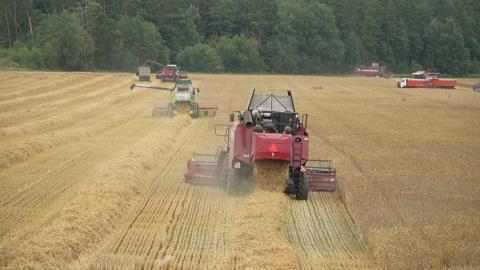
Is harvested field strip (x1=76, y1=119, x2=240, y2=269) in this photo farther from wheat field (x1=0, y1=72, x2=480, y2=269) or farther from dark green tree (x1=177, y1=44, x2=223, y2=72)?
dark green tree (x1=177, y1=44, x2=223, y2=72)

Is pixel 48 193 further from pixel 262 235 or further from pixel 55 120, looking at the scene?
pixel 55 120

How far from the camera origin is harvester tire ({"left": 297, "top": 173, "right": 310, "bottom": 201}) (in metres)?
15.6

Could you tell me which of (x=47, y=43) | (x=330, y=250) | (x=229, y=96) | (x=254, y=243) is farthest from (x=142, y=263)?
(x=47, y=43)

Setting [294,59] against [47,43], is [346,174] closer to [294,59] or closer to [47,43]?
[47,43]

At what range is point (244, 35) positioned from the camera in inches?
4235

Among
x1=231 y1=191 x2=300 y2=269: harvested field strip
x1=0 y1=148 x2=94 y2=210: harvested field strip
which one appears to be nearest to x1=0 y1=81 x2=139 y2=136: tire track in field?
x1=0 y1=148 x2=94 y2=210: harvested field strip

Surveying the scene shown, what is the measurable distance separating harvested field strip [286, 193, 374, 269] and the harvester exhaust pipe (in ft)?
7.00

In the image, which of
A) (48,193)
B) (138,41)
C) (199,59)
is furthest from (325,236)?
(199,59)

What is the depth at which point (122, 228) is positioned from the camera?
13.0 m

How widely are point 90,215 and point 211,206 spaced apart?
301 cm

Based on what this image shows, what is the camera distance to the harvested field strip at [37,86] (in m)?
44.0

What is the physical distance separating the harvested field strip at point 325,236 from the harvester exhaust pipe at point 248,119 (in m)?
2.14

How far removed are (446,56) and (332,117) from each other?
9027cm

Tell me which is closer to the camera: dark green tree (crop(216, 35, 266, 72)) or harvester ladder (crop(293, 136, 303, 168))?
harvester ladder (crop(293, 136, 303, 168))
